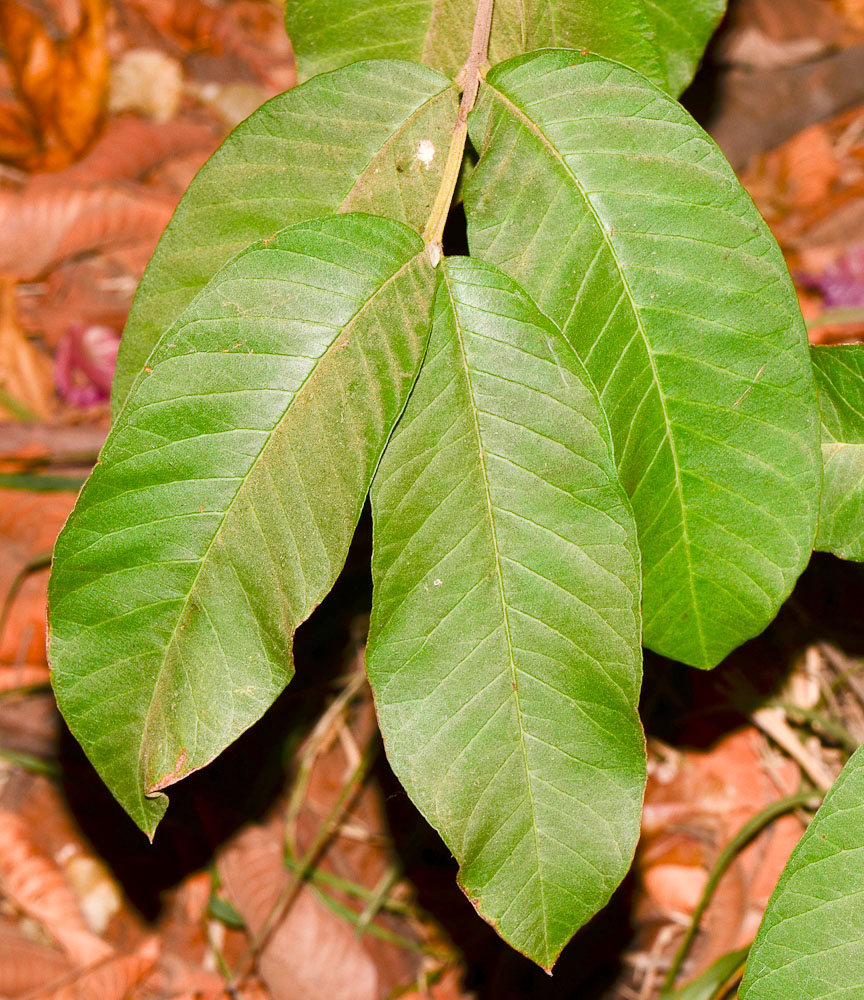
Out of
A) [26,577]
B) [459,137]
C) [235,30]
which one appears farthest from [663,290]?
[235,30]

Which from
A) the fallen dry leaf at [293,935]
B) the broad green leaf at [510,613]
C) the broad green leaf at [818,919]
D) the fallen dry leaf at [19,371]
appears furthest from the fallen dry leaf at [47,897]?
the broad green leaf at [818,919]

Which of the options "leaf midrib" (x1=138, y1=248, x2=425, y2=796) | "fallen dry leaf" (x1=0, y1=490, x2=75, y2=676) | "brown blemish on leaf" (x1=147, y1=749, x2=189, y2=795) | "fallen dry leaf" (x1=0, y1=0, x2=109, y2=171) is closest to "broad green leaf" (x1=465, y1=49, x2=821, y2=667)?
"leaf midrib" (x1=138, y1=248, x2=425, y2=796)

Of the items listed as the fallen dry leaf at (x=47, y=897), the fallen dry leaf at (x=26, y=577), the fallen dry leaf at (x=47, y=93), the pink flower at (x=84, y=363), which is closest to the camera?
the fallen dry leaf at (x=47, y=897)

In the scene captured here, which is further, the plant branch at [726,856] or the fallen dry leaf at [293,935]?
the fallen dry leaf at [293,935]

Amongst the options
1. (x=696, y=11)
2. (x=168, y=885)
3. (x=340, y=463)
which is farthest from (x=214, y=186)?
(x=168, y=885)

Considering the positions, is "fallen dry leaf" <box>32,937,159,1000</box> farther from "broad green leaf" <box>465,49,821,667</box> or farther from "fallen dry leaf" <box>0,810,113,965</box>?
"broad green leaf" <box>465,49,821,667</box>

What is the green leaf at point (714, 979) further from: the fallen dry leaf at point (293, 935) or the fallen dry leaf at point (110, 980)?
the fallen dry leaf at point (110, 980)
